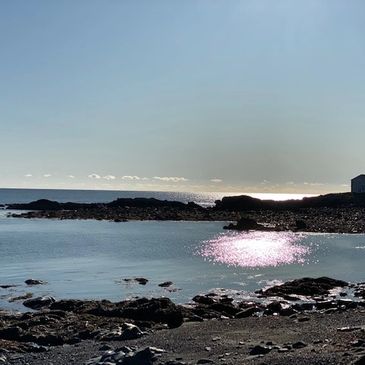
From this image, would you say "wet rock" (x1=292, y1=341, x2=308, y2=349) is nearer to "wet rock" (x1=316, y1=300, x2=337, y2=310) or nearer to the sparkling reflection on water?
"wet rock" (x1=316, y1=300, x2=337, y2=310)

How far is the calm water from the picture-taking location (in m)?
38.3

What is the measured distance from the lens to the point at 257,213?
11806 centimetres

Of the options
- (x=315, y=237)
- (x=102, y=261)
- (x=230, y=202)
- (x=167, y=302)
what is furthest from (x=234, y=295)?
(x=230, y=202)

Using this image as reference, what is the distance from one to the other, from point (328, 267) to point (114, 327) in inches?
1125

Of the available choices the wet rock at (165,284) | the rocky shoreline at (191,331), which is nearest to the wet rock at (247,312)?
the rocky shoreline at (191,331)

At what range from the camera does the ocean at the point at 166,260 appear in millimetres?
37406

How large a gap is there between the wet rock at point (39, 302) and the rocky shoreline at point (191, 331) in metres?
0.06

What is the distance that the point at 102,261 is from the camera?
2060 inches

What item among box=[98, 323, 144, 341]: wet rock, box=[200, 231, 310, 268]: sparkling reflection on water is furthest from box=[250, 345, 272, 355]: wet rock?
box=[200, 231, 310, 268]: sparkling reflection on water

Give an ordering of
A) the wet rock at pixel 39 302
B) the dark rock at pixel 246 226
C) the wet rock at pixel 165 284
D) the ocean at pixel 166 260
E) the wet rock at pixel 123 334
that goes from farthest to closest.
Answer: the dark rock at pixel 246 226
the wet rock at pixel 165 284
the ocean at pixel 166 260
the wet rock at pixel 39 302
the wet rock at pixel 123 334

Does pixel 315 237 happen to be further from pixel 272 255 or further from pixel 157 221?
pixel 157 221

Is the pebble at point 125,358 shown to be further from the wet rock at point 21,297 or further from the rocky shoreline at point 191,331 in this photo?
the wet rock at point 21,297

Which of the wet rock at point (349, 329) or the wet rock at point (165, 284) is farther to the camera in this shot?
the wet rock at point (165, 284)

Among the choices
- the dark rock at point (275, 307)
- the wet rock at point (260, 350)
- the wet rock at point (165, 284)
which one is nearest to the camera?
the wet rock at point (260, 350)
